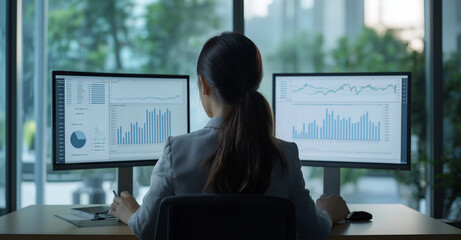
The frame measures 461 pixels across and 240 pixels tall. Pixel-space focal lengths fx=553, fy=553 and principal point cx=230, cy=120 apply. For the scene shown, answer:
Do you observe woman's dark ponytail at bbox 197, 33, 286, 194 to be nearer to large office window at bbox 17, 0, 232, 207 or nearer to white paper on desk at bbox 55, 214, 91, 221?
white paper on desk at bbox 55, 214, 91, 221

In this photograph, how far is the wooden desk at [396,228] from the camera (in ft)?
5.79

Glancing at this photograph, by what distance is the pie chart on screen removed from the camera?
6.91 ft

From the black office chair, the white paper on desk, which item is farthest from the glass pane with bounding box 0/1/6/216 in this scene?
the black office chair

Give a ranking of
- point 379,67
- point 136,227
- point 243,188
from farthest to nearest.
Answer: point 379,67
point 136,227
point 243,188

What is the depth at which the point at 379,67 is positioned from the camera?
128 inches

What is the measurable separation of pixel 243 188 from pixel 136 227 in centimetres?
35

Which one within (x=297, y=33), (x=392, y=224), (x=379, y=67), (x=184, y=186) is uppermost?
(x=297, y=33)

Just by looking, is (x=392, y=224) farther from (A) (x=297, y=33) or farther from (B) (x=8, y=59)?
(B) (x=8, y=59)

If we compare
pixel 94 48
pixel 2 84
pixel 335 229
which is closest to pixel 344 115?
pixel 335 229

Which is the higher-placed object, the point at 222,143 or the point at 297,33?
the point at 297,33

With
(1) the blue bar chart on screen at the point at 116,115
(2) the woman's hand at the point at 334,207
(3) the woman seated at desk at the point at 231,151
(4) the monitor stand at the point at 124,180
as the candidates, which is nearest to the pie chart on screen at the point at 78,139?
(1) the blue bar chart on screen at the point at 116,115

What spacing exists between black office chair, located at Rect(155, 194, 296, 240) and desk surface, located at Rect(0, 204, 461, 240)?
0.59m

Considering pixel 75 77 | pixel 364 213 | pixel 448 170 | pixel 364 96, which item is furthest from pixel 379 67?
pixel 75 77

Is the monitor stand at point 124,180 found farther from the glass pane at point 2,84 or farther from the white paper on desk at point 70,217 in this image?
the glass pane at point 2,84
